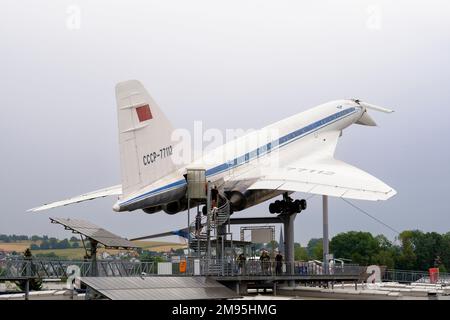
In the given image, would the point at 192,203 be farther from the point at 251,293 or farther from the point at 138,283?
the point at 138,283

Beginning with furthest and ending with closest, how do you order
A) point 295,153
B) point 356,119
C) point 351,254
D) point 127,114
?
point 351,254
point 356,119
point 295,153
point 127,114

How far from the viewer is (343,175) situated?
1476 inches

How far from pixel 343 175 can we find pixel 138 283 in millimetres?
14689

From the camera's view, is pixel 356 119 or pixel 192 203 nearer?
pixel 192 203

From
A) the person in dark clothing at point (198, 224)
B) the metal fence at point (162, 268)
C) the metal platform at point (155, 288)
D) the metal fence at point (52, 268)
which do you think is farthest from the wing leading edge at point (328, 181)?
the metal fence at point (52, 268)

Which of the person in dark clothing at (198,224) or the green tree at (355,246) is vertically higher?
the green tree at (355,246)

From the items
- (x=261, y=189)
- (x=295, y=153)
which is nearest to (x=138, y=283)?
(x=261, y=189)

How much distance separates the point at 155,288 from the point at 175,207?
34.1ft

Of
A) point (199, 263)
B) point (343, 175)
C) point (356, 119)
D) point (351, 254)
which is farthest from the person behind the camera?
point (351, 254)

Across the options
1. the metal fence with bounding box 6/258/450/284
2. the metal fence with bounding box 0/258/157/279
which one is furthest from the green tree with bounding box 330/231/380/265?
the metal fence with bounding box 0/258/157/279

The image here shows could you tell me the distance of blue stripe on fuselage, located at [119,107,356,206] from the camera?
3394 cm

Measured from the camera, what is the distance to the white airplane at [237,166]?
34.1 m

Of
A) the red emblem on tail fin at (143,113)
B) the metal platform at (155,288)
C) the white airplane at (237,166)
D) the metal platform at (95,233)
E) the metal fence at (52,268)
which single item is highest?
the red emblem on tail fin at (143,113)

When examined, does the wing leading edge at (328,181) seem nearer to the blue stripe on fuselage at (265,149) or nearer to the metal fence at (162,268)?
the blue stripe on fuselage at (265,149)
